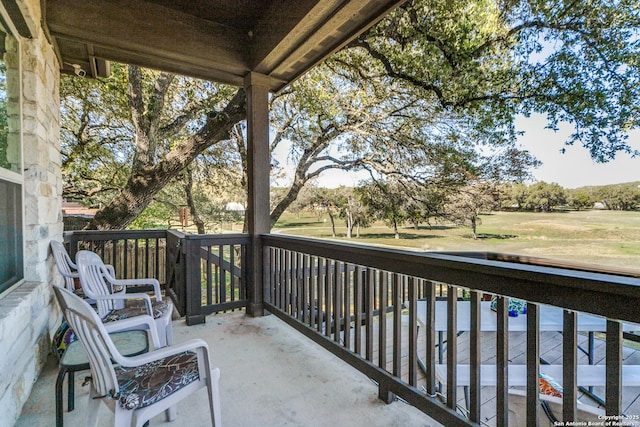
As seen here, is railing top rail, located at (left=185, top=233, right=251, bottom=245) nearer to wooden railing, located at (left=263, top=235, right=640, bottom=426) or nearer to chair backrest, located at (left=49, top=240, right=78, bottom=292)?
wooden railing, located at (left=263, top=235, right=640, bottom=426)

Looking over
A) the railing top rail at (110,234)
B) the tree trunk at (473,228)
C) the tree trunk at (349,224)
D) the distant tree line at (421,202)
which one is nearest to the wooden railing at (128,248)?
the railing top rail at (110,234)

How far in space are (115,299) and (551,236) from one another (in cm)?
418

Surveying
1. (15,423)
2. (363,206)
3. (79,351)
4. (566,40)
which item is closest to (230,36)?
(79,351)

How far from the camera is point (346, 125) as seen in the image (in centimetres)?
715

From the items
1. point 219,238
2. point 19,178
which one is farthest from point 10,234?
point 219,238

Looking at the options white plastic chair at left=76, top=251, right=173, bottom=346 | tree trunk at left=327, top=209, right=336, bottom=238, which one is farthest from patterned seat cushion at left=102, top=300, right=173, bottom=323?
tree trunk at left=327, top=209, right=336, bottom=238

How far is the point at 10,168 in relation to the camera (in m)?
1.88

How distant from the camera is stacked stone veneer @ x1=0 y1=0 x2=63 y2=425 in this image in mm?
1566

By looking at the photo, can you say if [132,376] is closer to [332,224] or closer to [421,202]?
[332,224]

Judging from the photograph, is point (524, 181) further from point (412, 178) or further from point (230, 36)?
point (230, 36)

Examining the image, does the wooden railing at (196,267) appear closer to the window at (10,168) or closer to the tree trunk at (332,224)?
the window at (10,168)

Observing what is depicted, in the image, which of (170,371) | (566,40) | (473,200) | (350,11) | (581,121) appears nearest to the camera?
(170,371)

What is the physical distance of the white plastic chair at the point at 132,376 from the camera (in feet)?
3.77

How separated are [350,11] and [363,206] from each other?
16.3 feet
